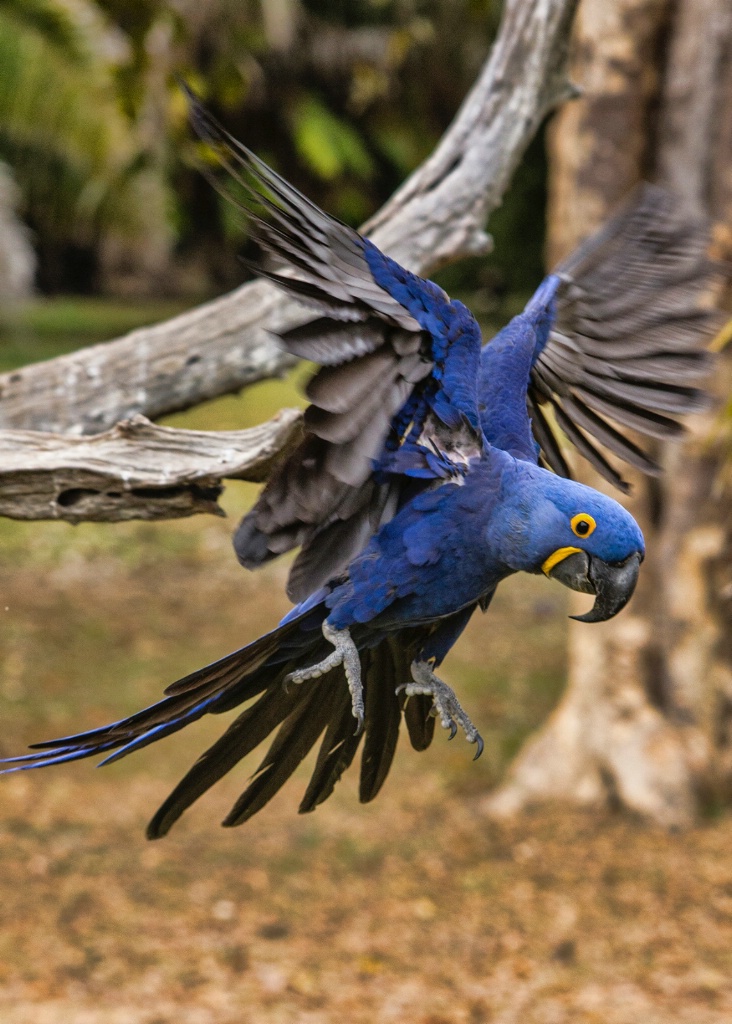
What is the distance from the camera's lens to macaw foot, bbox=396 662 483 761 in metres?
2.03

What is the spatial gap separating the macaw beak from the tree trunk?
2529 millimetres

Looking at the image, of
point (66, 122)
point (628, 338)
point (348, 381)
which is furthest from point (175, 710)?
point (66, 122)

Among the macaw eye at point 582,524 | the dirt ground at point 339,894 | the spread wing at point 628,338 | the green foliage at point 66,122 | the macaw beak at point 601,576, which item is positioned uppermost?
the spread wing at point 628,338

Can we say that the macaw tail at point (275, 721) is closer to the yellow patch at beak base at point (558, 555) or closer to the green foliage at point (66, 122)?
the yellow patch at beak base at point (558, 555)

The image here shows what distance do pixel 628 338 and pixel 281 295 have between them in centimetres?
88

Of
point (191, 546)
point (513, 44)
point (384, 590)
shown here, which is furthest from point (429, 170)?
point (191, 546)

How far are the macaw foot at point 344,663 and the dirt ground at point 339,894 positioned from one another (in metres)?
2.23

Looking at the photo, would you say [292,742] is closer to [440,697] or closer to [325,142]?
[440,697]

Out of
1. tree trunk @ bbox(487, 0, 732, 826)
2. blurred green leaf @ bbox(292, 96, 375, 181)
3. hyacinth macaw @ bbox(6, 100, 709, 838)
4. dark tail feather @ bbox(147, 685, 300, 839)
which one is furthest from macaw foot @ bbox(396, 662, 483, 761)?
blurred green leaf @ bbox(292, 96, 375, 181)

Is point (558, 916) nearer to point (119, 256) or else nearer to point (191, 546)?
point (191, 546)

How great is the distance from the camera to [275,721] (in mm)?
1998

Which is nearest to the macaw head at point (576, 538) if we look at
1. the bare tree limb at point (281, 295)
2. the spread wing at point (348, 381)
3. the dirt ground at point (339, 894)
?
the spread wing at point (348, 381)

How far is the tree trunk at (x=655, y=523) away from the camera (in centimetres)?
405

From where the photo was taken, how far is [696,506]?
420 cm
